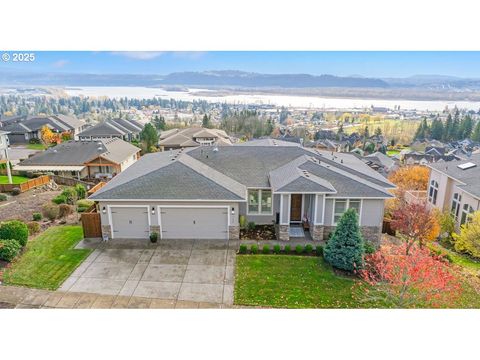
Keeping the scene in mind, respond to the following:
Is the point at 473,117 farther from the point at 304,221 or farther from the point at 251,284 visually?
the point at 251,284

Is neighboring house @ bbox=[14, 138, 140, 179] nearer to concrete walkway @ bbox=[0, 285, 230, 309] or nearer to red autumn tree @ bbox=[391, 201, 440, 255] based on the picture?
concrete walkway @ bbox=[0, 285, 230, 309]

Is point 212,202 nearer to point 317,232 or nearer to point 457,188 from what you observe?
point 317,232

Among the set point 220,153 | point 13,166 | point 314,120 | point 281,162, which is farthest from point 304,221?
point 314,120

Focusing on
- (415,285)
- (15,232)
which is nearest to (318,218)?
(415,285)

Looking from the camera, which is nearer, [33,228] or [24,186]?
[33,228]

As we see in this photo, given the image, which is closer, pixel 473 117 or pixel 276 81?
pixel 276 81

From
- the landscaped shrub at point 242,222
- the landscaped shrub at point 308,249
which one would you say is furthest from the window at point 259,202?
the landscaped shrub at point 308,249
